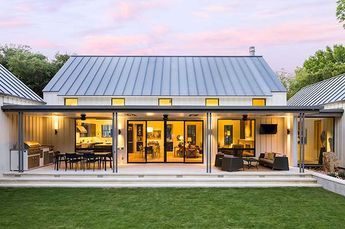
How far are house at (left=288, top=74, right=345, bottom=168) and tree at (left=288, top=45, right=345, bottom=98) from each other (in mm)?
12747

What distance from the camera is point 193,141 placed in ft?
54.0

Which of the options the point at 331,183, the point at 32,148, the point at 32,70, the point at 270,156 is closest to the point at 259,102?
the point at 270,156

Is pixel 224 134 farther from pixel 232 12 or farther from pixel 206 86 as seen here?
pixel 232 12

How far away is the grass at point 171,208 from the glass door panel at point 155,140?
476 cm

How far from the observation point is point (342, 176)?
13.1 m

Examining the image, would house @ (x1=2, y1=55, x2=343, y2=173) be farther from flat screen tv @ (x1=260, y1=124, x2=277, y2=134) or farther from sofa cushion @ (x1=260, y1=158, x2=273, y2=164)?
sofa cushion @ (x1=260, y1=158, x2=273, y2=164)

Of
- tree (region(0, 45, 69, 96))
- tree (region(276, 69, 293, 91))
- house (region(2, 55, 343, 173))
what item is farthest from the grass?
tree (region(276, 69, 293, 91))

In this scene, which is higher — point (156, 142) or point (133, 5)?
point (133, 5)

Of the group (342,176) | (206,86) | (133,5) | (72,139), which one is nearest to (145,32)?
(133,5)

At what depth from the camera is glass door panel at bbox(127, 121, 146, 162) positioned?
16.3 metres

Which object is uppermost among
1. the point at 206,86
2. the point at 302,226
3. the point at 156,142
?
the point at 206,86

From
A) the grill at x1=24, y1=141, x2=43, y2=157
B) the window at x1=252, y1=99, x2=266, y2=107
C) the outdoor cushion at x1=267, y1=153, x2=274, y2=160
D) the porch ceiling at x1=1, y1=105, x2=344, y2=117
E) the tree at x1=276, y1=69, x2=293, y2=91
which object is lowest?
the outdoor cushion at x1=267, y1=153, x2=274, y2=160

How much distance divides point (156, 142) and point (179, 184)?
14.3 ft

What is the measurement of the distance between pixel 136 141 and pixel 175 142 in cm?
185
